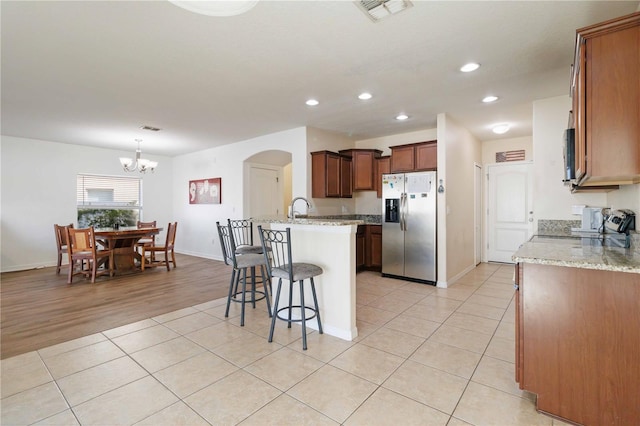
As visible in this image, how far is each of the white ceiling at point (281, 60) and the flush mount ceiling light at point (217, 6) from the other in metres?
0.81

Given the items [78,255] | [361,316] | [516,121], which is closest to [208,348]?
[361,316]

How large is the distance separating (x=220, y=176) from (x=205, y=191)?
2.11 ft

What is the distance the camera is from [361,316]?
10.7ft

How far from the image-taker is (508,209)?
6043 millimetres

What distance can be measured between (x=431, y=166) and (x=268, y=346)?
3490mm

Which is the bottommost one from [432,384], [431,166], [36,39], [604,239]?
[432,384]

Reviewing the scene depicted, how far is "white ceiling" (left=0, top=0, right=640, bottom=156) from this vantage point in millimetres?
2094

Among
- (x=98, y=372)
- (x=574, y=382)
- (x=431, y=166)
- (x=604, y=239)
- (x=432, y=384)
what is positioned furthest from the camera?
(x=431, y=166)

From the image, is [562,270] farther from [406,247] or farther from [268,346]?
[406,247]

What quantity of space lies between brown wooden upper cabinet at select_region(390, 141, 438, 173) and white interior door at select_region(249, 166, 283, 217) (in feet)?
9.89

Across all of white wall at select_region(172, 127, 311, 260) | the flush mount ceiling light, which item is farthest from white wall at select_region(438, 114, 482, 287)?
the flush mount ceiling light

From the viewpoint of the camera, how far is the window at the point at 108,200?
21.6ft

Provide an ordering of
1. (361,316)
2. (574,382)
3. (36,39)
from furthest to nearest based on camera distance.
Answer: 1. (361,316)
2. (36,39)
3. (574,382)

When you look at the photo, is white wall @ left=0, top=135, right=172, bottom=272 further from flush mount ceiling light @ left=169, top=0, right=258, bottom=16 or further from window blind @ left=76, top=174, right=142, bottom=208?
flush mount ceiling light @ left=169, top=0, right=258, bottom=16
